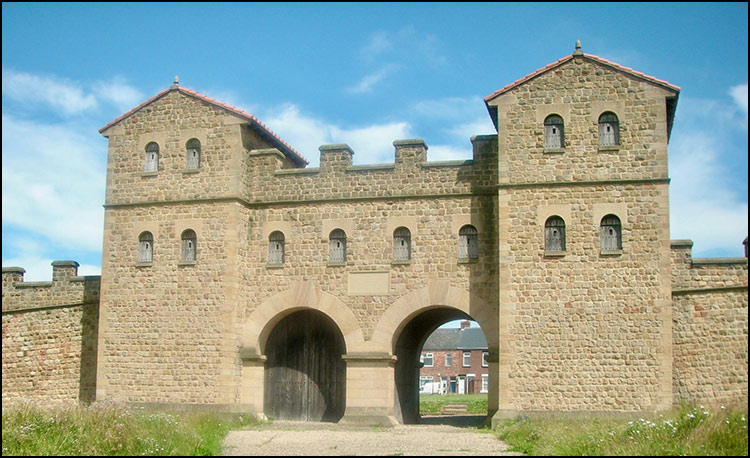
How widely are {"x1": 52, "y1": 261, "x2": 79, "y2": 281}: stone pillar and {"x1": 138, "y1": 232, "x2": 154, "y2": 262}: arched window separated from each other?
9.42 feet

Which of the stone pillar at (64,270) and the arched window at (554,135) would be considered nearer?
the arched window at (554,135)

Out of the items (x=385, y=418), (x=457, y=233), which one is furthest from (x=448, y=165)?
(x=385, y=418)

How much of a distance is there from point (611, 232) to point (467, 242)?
11.5 feet

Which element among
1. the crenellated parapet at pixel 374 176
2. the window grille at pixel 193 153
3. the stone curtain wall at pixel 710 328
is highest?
the window grille at pixel 193 153

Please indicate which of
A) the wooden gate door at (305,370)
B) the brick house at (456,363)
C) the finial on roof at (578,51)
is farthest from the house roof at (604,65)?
the brick house at (456,363)

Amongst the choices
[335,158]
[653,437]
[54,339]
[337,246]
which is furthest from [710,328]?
[54,339]

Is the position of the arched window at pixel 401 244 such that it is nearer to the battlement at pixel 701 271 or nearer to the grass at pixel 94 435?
the battlement at pixel 701 271

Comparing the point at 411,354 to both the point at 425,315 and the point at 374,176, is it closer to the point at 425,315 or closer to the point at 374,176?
the point at 425,315

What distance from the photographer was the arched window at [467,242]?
2256 centimetres

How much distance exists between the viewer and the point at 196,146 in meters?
24.2

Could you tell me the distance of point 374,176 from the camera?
23453mm

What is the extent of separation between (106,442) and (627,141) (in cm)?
1336

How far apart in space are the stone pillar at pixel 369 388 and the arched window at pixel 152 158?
24.1 feet

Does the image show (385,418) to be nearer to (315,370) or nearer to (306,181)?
(315,370)
